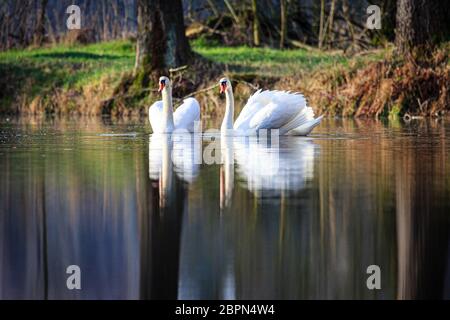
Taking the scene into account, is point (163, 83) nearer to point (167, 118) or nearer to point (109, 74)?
point (167, 118)

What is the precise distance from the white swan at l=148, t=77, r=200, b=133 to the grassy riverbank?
16.4 ft

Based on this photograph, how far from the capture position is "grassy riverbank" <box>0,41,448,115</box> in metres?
22.7

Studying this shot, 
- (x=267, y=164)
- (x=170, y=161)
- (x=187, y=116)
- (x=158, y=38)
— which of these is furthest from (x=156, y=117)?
(x=158, y=38)

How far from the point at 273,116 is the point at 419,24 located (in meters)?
7.32

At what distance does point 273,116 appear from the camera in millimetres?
16172

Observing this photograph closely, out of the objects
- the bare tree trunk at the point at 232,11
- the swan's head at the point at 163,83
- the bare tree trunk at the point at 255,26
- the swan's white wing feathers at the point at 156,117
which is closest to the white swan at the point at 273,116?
the swan's white wing feathers at the point at 156,117

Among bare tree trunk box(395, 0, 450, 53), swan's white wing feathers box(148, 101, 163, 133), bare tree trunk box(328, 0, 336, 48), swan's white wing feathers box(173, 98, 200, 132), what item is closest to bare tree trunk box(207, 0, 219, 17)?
bare tree trunk box(328, 0, 336, 48)

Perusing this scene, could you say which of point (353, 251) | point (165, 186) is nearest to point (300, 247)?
point (353, 251)

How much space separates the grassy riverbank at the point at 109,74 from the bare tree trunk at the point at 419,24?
1.87ft

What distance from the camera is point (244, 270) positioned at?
6.33m

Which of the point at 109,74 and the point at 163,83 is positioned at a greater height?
the point at 109,74

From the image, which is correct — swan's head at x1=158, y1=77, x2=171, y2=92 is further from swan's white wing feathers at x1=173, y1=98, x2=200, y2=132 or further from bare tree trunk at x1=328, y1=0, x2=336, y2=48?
bare tree trunk at x1=328, y1=0, x2=336, y2=48

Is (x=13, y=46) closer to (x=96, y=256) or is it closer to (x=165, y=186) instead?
(x=165, y=186)
